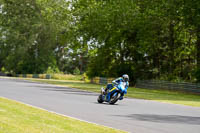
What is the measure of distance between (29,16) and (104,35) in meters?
33.3

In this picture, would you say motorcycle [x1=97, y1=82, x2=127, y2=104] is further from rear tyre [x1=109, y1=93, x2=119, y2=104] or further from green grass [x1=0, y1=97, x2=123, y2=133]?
green grass [x1=0, y1=97, x2=123, y2=133]

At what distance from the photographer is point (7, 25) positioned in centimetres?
8419

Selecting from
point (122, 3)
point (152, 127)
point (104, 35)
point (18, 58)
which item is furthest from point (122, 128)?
point (18, 58)

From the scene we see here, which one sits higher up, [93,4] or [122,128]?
[93,4]

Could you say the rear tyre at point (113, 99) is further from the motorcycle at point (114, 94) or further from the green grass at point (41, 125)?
the green grass at point (41, 125)

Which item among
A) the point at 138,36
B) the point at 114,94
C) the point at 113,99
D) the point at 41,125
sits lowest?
the point at 41,125

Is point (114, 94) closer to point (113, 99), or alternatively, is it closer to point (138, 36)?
point (113, 99)

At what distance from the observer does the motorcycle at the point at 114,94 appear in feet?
66.9

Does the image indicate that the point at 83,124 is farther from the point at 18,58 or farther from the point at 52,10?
the point at 18,58

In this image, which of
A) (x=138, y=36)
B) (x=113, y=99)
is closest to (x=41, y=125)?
(x=113, y=99)

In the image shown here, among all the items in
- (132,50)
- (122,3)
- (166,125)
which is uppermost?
(122,3)

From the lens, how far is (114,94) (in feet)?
68.6

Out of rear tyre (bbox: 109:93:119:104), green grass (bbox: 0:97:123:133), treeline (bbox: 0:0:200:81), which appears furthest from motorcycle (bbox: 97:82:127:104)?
treeline (bbox: 0:0:200:81)

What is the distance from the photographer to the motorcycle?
20405 millimetres
